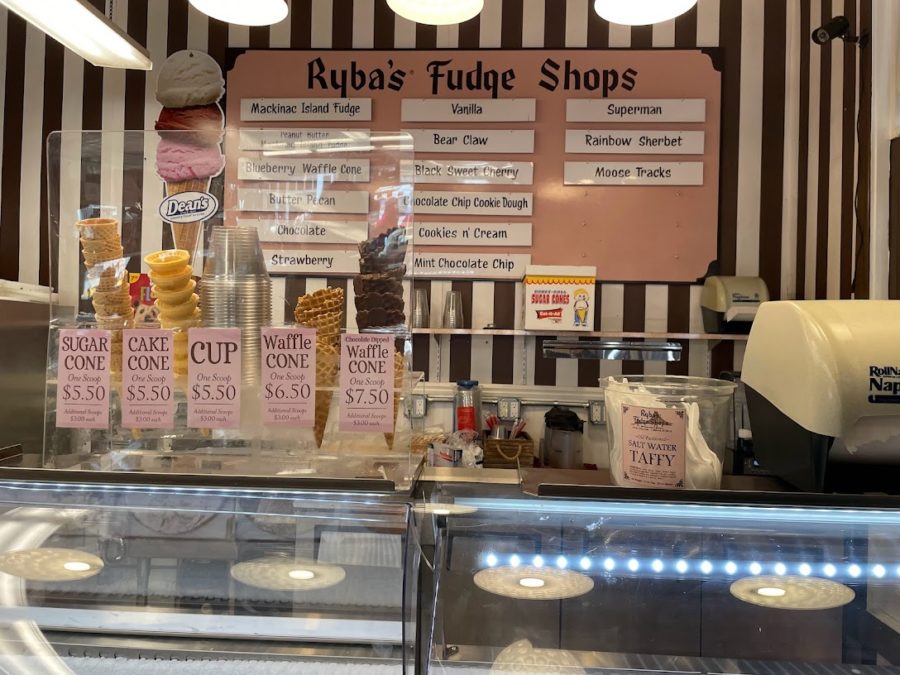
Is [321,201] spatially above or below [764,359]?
above

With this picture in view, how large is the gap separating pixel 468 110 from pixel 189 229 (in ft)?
9.65

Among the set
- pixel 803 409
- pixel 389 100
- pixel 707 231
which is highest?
pixel 389 100

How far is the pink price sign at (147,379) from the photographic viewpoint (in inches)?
36.2

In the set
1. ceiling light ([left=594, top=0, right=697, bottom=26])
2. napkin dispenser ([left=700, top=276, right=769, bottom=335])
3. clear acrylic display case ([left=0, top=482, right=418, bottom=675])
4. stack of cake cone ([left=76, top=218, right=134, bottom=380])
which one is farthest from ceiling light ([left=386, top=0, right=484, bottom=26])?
napkin dispenser ([left=700, top=276, right=769, bottom=335])

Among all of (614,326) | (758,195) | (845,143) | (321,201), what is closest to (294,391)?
(321,201)

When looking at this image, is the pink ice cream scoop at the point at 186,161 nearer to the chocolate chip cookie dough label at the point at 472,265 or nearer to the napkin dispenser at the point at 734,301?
the chocolate chip cookie dough label at the point at 472,265

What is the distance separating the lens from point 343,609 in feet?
2.71

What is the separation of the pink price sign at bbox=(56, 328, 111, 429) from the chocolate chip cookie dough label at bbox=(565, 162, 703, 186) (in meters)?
3.06

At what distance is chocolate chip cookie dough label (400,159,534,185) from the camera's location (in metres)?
3.63

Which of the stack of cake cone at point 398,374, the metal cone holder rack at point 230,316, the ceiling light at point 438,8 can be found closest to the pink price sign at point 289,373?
the metal cone holder rack at point 230,316

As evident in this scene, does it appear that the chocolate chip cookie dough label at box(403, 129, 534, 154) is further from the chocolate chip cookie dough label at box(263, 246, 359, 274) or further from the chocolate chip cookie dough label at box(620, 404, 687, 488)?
the chocolate chip cookie dough label at box(620, 404, 687, 488)

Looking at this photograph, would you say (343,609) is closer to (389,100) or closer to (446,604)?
(446,604)

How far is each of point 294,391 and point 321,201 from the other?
284 mm

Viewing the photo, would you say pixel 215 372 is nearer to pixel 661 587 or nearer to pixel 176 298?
pixel 176 298
